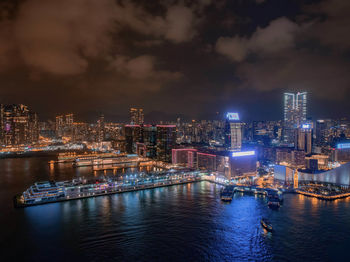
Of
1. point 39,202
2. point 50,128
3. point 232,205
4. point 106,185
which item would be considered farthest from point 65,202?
point 50,128

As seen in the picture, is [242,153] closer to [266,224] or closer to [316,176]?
[316,176]

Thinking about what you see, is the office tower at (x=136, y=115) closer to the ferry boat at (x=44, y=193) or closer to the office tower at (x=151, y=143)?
the office tower at (x=151, y=143)

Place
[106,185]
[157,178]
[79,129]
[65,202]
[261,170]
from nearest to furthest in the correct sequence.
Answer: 1. [65,202]
2. [106,185]
3. [157,178]
4. [261,170]
5. [79,129]

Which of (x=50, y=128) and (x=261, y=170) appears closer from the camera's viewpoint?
(x=261, y=170)

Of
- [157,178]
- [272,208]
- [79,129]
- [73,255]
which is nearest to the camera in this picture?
[73,255]

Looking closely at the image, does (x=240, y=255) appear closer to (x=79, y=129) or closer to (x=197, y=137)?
(x=197, y=137)
